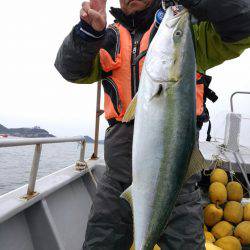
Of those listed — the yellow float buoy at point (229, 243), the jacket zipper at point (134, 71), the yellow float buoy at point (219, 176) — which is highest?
the jacket zipper at point (134, 71)

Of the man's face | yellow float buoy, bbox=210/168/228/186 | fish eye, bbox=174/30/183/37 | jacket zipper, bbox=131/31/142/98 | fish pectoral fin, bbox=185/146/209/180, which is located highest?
the man's face

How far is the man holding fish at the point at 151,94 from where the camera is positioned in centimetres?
203

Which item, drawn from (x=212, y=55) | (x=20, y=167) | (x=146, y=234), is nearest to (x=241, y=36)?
(x=212, y=55)

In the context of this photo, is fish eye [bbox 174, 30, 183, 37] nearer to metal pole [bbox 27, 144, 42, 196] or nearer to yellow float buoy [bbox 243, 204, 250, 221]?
metal pole [bbox 27, 144, 42, 196]

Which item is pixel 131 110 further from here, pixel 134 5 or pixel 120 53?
pixel 134 5

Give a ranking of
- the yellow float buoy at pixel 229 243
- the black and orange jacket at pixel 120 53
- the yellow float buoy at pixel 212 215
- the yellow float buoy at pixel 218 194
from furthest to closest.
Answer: the yellow float buoy at pixel 218 194, the yellow float buoy at pixel 212 215, the yellow float buoy at pixel 229 243, the black and orange jacket at pixel 120 53

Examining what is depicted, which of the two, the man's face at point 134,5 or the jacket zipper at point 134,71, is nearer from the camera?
the jacket zipper at point 134,71

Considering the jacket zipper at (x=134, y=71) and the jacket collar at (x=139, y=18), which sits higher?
the jacket collar at (x=139, y=18)

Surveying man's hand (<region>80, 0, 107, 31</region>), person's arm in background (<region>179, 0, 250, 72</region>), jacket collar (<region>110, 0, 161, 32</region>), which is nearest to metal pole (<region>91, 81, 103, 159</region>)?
jacket collar (<region>110, 0, 161, 32</region>)

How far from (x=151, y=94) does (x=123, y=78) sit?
0.93m

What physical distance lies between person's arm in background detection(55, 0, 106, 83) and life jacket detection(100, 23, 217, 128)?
156 mm

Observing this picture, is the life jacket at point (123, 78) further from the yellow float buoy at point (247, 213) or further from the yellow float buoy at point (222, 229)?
the yellow float buoy at point (247, 213)

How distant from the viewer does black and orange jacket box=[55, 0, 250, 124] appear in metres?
2.64

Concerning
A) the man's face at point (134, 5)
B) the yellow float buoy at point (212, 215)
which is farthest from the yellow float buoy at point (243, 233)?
the man's face at point (134, 5)
